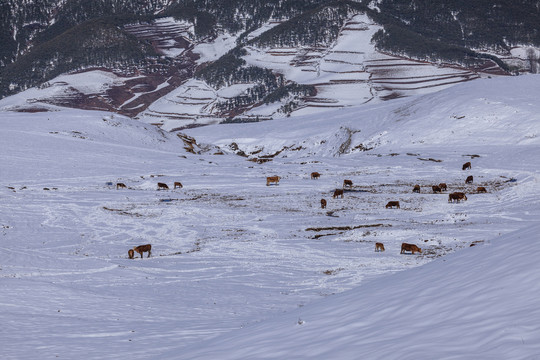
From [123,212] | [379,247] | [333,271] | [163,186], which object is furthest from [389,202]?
[163,186]

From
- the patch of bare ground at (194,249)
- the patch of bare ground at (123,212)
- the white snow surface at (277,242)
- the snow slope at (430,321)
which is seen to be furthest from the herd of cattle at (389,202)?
the snow slope at (430,321)

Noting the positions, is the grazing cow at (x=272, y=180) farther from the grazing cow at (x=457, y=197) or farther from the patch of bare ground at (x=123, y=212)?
the grazing cow at (x=457, y=197)

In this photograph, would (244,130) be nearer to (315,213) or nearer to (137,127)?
(137,127)

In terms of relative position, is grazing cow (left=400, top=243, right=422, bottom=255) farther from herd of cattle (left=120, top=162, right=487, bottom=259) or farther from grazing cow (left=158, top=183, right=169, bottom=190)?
grazing cow (left=158, top=183, right=169, bottom=190)

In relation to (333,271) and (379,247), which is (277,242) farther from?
(333,271)

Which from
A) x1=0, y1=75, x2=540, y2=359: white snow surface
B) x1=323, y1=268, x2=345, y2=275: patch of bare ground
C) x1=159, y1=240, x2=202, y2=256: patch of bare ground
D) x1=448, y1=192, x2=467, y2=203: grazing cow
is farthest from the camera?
x1=448, y1=192, x2=467, y2=203: grazing cow

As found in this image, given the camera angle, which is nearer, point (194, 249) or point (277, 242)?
point (194, 249)

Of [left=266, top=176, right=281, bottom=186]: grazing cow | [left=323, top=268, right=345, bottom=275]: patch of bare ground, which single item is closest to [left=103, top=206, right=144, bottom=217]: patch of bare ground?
[left=266, top=176, right=281, bottom=186]: grazing cow

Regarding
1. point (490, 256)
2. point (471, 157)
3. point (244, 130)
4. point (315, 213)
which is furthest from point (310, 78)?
point (490, 256)

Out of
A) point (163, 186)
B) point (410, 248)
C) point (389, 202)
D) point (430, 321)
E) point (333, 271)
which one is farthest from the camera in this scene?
point (163, 186)
